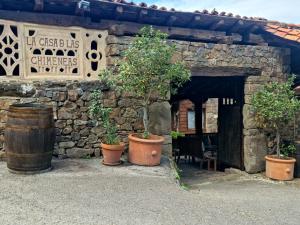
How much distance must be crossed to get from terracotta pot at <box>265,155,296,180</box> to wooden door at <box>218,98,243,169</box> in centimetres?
96

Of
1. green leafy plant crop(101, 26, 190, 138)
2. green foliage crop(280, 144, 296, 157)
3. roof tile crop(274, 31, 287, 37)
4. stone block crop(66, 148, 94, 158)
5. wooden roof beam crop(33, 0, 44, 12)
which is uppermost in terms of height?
wooden roof beam crop(33, 0, 44, 12)

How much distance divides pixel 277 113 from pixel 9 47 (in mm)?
5013

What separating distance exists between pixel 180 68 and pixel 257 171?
3.29 metres

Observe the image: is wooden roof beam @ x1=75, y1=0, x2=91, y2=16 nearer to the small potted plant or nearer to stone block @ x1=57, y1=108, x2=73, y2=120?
the small potted plant

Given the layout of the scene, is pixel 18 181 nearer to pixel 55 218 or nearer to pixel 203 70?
pixel 55 218

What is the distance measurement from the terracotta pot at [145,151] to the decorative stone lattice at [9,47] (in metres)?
2.23

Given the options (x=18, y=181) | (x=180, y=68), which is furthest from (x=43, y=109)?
(x=180, y=68)

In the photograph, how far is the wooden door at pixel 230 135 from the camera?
766 cm

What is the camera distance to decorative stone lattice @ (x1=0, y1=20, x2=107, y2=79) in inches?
203

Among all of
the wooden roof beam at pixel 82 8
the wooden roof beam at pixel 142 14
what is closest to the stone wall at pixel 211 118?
the wooden roof beam at pixel 142 14

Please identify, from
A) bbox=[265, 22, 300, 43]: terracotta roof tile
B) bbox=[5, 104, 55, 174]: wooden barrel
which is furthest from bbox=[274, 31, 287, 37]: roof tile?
bbox=[5, 104, 55, 174]: wooden barrel

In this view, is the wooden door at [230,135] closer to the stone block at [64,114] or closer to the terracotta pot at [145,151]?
the terracotta pot at [145,151]

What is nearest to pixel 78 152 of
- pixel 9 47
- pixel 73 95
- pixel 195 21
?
pixel 73 95

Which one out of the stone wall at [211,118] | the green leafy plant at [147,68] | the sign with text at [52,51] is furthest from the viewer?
the stone wall at [211,118]
